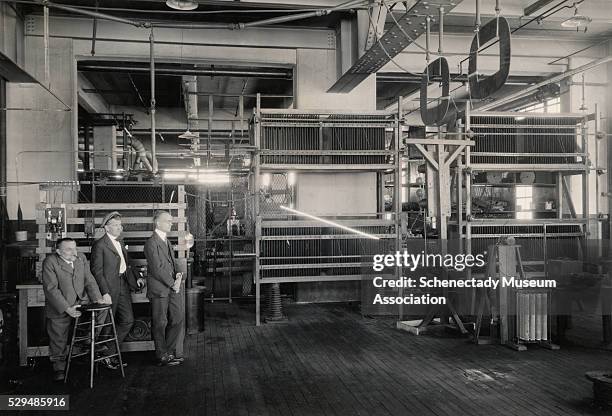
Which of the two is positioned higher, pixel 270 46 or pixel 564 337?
pixel 270 46

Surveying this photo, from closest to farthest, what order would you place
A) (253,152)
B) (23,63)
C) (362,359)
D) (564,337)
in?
(362,359) → (564,337) → (253,152) → (23,63)

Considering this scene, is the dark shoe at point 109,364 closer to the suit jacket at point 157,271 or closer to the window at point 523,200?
the suit jacket at point 157,271

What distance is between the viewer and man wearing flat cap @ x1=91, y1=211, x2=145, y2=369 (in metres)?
6.49

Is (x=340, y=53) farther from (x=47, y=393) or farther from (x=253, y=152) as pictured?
(x=47, y=393)

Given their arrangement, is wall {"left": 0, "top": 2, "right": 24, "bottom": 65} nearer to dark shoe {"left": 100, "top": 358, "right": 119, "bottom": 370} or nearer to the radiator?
dark shoe {"left": 100, "top": 358, "right": 119, "bottom": 370}

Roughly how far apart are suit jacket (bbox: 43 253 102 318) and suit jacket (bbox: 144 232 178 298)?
2.10ft

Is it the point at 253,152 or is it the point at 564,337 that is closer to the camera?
the point at 564,337

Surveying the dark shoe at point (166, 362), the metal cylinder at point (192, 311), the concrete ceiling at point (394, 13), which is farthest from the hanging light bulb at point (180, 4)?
the dark shoe at point (166, 362)

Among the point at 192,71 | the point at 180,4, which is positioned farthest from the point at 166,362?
the point at 192,71

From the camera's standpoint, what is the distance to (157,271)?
6434mm

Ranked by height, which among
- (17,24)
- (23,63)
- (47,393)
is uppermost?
(17,24)

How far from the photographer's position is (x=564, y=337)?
24.9 ft

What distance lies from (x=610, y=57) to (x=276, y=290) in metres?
8.76

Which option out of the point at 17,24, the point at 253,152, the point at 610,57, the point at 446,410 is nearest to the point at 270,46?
the point at 253,152
